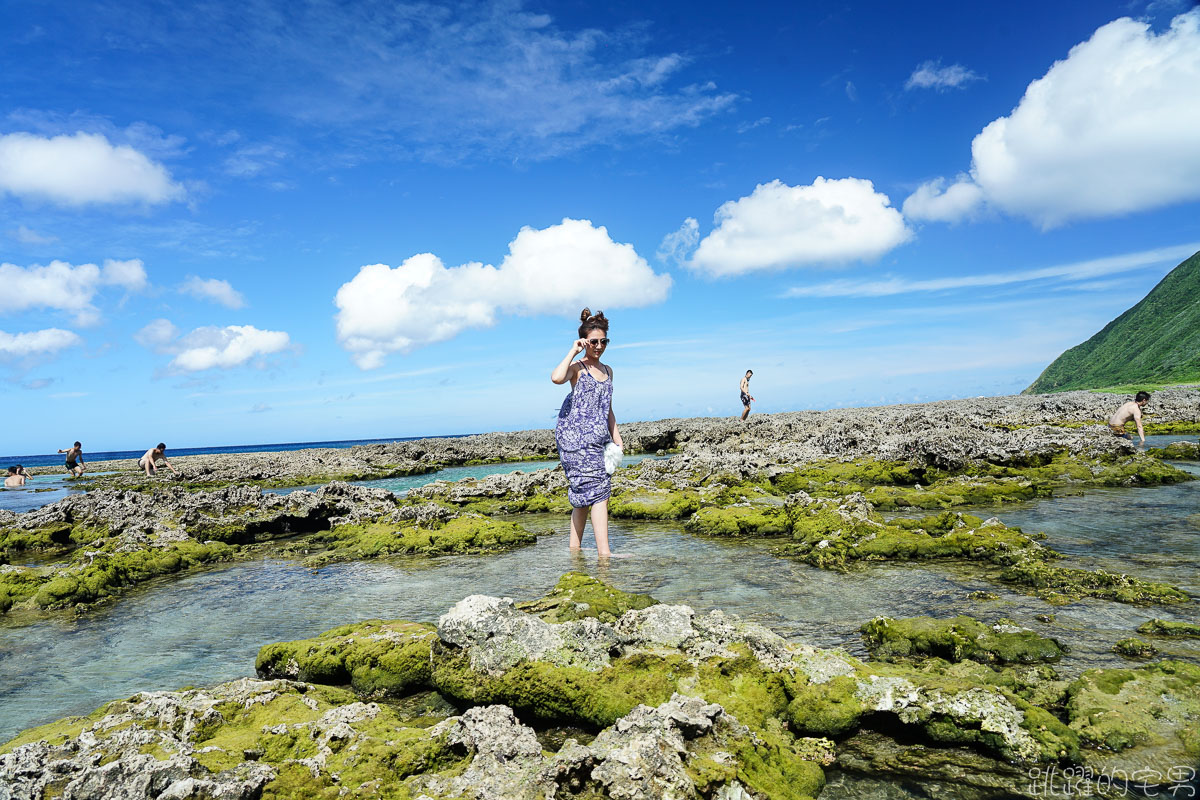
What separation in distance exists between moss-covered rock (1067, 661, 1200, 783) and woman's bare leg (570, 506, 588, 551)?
23.8ft

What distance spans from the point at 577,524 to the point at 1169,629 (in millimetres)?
7841

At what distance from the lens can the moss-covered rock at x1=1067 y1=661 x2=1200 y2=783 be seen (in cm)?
397

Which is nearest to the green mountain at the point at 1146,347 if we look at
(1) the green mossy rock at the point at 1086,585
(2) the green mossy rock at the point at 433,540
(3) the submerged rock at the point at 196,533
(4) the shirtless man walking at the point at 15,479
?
(1) the green mossy rock at the point at 1086,585

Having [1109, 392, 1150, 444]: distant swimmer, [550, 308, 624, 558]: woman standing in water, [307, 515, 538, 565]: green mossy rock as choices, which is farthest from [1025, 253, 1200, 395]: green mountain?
[550, 308, 624, 558]: woman standing in water

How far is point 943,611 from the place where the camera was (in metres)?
7.32

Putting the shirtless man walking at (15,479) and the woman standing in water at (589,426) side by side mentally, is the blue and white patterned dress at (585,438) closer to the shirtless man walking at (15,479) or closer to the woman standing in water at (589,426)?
the woman standing in water at (589,426)

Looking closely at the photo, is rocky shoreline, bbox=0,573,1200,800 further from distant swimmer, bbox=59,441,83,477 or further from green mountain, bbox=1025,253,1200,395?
green mountain, bbox=1025,253,1200,395

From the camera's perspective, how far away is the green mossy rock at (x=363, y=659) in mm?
6086

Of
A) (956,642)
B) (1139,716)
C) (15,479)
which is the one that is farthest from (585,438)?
(15,479)

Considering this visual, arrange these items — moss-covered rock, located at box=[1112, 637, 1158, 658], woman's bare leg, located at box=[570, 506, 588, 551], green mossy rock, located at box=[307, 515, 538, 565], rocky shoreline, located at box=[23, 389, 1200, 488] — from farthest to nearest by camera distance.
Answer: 1. rocky shoreline, located at box=[23, 389, 1200, 488]
2. green mossy rock, located at box=[307, 515, 538, 565]
3. woman's bare leg, located at box=[570, 506, 588, 551]
4. moss-covered rock, located at box=[1112, 637, 1158, 658]

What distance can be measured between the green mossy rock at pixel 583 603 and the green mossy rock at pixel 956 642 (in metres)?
2.55

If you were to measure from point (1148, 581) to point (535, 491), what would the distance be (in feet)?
53.4

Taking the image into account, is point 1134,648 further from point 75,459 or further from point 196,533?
point 75,459

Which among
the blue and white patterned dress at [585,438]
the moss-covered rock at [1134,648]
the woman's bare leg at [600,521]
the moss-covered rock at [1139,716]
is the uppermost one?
the blue and white patterned dress at [585,438]
